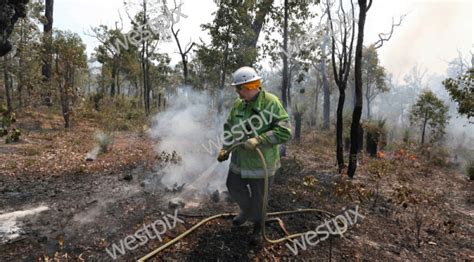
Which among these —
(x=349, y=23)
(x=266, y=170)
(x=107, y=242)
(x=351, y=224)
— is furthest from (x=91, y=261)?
(x=349, y=23)

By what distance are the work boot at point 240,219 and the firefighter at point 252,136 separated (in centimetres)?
15

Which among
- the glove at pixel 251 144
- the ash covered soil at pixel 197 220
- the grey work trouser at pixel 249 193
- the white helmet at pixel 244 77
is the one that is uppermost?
the white helmet at pixel 244 77

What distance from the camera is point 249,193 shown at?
4047 millimetres

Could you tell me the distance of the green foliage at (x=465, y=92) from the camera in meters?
7.90

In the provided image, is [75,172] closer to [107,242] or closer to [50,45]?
[107,242]

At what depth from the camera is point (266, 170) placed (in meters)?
3.48

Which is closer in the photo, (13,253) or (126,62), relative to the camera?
(13,253)

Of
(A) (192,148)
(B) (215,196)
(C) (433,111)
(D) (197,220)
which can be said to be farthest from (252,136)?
(C) (433,111)

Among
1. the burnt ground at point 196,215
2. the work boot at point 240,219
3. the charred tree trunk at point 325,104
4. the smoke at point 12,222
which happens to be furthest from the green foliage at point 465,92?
the charred tree trunk at point 325,104

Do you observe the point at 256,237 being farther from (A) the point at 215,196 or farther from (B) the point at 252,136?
(A) the point at 215,196

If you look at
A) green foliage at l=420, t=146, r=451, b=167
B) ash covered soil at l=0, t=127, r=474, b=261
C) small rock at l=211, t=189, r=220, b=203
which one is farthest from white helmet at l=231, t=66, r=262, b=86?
green foliage at l=420, t=146, r=451, b=167

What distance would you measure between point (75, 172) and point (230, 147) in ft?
14.1

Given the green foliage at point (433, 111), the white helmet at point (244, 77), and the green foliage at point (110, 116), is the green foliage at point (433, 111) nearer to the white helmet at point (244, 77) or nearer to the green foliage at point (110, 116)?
the green foliage at point (110, 116)

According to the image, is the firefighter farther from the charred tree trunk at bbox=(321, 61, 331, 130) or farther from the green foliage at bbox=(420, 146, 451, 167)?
the charred tree trunk at bbox=(321, 61, 331, 130)
